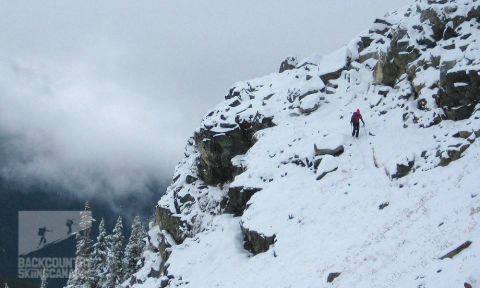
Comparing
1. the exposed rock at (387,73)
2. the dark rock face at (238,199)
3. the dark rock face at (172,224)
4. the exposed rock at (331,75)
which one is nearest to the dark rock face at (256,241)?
the dark rock face at (238,199)

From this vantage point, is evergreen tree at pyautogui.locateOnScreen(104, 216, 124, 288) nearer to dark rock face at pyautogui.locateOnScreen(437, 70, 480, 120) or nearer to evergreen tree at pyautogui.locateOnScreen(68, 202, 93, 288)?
evergreen tree at pyautogui.locateOnScreen(68, 202, 93, 288)

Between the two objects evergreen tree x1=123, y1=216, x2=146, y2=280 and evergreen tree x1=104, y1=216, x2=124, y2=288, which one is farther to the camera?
evergreen tree x1=104, y1=216, x2=124, y2=288

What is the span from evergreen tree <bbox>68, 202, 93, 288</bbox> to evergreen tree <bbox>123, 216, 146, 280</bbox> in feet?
14.8

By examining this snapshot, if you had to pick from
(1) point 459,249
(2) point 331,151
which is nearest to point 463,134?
(2) point 331,151

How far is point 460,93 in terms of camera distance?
27.2 metres

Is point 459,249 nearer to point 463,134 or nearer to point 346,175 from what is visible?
point 463,134

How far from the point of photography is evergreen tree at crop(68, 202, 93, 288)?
5525 cm

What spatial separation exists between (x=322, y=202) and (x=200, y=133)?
21280 millimetres

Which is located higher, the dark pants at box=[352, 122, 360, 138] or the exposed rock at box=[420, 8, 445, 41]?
the exposed rock at box=[420, 8, 445, 41]

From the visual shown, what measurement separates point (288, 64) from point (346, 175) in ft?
92.1

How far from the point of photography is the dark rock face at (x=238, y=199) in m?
36.6

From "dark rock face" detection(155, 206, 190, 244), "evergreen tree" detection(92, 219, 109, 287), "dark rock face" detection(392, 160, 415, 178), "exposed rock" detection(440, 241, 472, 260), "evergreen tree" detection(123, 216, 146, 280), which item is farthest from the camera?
"evergreen tree" detection(92, 219, 109, 287)

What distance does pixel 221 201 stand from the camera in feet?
133

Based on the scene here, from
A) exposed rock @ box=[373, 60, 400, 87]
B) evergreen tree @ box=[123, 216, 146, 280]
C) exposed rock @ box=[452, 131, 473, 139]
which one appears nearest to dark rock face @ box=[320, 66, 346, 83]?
exposed rock @ box=[373, 60, 400, 87]
